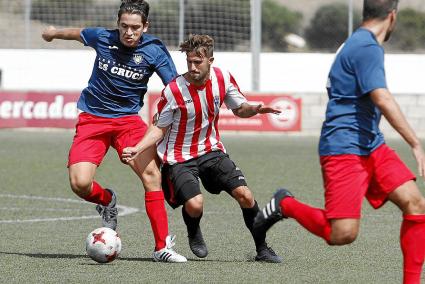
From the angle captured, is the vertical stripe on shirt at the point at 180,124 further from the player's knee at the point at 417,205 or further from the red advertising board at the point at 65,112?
the red advertising board at the point at 65,112

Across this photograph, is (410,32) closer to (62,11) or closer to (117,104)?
(62,11)

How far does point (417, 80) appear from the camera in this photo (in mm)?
30922

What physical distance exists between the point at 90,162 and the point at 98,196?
30cm

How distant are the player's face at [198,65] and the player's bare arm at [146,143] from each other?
1.49 feet

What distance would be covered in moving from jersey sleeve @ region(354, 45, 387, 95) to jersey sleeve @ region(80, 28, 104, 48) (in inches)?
116

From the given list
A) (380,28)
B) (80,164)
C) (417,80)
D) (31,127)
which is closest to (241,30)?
(417,80)

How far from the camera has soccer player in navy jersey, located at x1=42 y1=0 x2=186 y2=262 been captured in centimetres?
837

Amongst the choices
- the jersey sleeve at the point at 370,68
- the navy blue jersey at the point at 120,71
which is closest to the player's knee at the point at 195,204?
the navy blue jersey at the point at 120,71

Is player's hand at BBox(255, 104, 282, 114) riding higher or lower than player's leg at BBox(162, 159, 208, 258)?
higher

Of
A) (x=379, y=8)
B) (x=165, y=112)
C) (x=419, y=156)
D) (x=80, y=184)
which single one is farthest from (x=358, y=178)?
(x=80, y=184)

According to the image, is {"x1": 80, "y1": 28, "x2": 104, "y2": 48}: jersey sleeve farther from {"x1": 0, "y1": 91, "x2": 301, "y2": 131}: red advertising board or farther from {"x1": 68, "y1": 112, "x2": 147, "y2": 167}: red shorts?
{"x1": 0, "y1": 91, "x2": 301, "y2": 131}: red advertising board

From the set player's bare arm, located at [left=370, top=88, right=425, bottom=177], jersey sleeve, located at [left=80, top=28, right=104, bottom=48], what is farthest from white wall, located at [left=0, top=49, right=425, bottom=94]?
player's bare arm, located at [left=370, top=88, right=425, bottom=177]

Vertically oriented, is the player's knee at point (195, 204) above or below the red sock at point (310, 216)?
below

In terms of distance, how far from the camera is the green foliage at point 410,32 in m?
39.2
